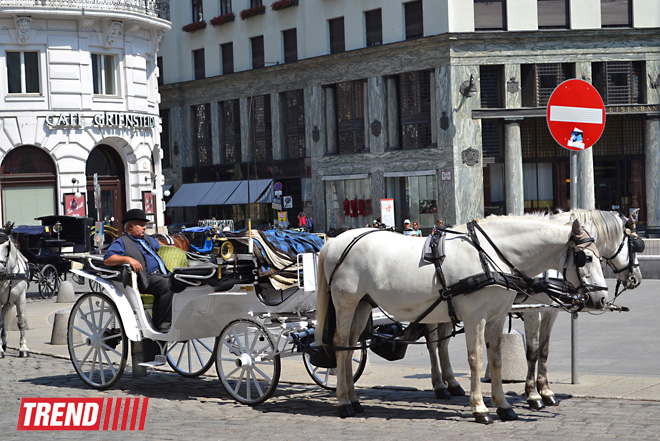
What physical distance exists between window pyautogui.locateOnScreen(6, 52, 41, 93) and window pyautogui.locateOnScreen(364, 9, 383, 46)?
624 inches

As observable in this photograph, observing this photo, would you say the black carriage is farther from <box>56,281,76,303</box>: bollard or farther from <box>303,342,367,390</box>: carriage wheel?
<box>303,342,367,390</box>: carriage wheel

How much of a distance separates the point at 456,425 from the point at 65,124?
1298 inches

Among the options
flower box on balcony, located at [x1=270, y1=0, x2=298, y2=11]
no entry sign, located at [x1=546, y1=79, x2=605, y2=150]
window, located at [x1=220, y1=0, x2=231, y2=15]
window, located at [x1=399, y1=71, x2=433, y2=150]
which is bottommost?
no entry sign, located at [x1=546, y1=79, x2=605, y2=150]

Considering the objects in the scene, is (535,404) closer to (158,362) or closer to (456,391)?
(456,391)

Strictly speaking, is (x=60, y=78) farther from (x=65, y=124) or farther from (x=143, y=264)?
(x=143, y=264)

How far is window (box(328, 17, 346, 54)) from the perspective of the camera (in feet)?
156

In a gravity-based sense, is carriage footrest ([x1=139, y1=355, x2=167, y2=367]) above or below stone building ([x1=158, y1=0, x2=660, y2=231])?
below

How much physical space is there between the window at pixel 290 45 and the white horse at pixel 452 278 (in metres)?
42.0

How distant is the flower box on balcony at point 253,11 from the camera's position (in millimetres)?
51750

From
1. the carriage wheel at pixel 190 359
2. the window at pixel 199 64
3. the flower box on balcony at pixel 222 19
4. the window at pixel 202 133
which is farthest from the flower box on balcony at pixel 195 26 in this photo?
the carriage wheel at pixel 190 359

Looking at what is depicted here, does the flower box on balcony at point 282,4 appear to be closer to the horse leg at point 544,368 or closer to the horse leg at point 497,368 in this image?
the horse leg at point 544,368

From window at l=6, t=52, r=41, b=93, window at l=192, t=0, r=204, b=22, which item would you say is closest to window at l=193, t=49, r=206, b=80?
window at l=192, t=0, r=204, b=22

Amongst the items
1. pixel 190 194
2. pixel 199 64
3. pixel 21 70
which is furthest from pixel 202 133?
pixel 21 70

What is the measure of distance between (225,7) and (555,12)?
19948 mm
